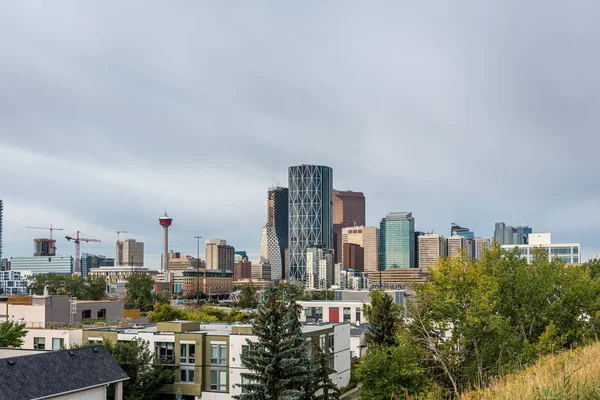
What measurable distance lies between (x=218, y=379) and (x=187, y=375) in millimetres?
2659

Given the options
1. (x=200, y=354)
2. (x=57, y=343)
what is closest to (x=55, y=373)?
(x=200, y=354)

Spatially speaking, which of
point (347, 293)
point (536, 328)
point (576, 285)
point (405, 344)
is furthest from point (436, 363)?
point (347, 293)

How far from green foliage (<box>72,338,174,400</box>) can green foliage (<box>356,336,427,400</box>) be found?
640 inches

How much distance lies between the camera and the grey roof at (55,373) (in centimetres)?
2950

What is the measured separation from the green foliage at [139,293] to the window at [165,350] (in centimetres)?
7089

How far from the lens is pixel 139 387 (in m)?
42.1

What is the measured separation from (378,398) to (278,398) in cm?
616

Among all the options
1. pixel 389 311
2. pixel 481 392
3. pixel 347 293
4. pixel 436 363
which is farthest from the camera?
pixel 347 293

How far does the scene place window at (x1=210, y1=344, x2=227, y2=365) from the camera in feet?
150

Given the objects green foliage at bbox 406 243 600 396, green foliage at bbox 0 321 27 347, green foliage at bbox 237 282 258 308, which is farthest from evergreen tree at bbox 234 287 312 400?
green foliage at bbox 237 282 258 308

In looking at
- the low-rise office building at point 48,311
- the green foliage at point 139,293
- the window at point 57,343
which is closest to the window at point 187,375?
the window at point 57,343

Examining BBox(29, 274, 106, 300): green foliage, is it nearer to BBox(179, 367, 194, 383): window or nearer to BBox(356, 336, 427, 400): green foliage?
BBox(179, 367, 194, 383): window

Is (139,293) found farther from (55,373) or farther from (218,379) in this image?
(55,373)

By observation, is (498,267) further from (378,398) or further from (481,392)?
(481,392)
